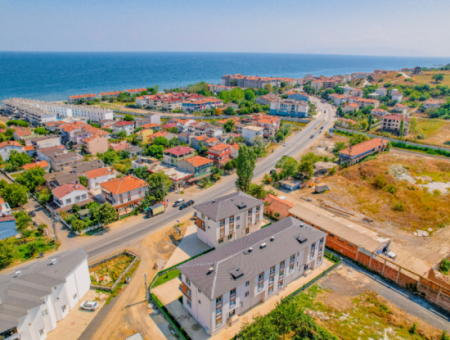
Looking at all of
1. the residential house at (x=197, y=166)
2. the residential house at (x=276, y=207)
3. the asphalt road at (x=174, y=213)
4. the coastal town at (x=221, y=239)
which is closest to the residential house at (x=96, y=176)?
the coastal town at (x=221, y=239)

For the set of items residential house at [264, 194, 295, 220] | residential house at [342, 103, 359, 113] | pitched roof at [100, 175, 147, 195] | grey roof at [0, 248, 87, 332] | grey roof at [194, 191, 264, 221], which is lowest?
residential house at [264, 194, 295, 220]

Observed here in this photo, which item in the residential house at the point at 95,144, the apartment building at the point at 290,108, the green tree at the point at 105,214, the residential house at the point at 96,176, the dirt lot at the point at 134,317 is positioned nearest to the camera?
the dirt lot at the point at 134,317

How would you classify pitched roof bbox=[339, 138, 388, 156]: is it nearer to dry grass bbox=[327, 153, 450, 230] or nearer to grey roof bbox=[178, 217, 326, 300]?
dry grass bbox=[327, 153, 450, 230]

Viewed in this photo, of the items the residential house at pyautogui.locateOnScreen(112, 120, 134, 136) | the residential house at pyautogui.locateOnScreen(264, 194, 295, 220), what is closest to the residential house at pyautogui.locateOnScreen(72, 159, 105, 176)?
the residential house at pyautogui.locateOnScreen(112, 120, 134, 136)

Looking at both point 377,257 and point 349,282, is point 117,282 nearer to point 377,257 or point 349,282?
point 349,282

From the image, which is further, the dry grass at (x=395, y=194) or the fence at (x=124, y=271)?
the dry grass at (x=395, y=194)

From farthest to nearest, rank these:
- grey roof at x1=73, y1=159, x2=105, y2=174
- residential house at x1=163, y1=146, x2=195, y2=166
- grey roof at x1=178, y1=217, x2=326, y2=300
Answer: residential house at x1=163, y1=146, x2=195, y2=166, grey roof at x1=73, y1=159, x2=105, y2=174, grey roof at x1=178, y1=217, x2=326, y2=300

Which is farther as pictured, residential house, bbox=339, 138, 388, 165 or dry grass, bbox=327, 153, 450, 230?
residential house, bbox=339, 138, 388, 165

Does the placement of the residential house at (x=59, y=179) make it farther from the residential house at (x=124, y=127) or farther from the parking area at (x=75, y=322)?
the residential house at (x=124, y=127)
